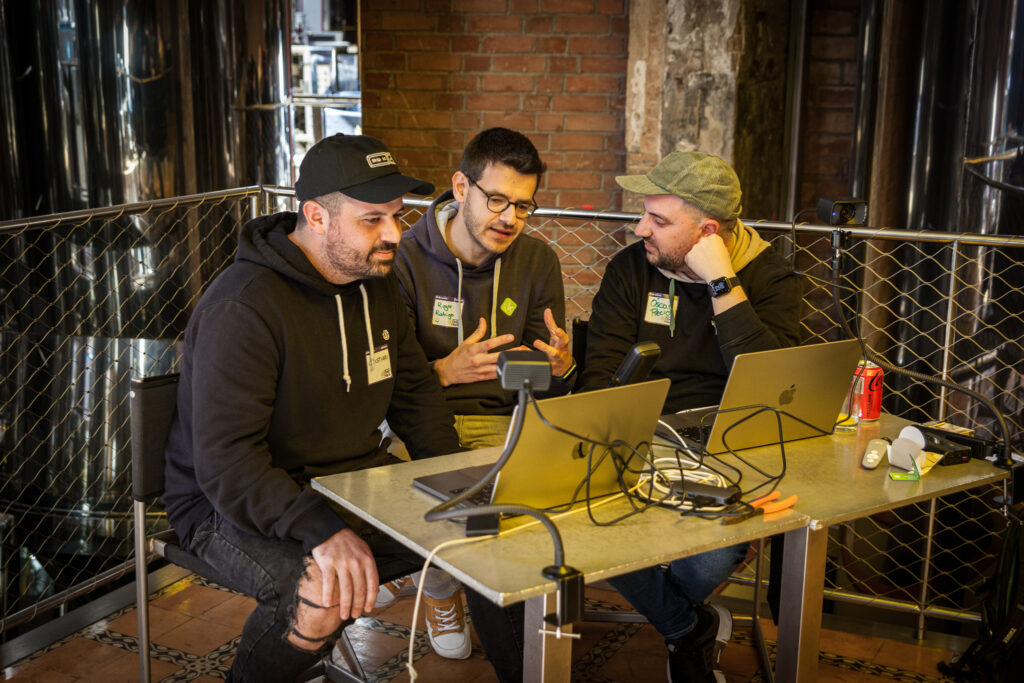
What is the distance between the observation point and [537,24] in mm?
4223

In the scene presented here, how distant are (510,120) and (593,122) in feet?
1.21

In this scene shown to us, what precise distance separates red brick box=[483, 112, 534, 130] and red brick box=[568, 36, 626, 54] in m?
0.34

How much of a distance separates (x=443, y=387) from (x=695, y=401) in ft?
2.00

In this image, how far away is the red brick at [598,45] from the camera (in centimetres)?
417

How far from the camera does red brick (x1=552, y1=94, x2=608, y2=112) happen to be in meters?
4.22

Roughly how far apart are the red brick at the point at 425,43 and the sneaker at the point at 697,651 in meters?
2.95

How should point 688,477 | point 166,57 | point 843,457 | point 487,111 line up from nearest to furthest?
1. point 688,477
2. point 843,457
3. point 166,57
4. point 487,111

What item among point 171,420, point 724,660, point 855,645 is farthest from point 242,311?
point 855,645

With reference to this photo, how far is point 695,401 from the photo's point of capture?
2354 mm

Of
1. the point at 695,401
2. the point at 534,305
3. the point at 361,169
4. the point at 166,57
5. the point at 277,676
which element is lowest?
the point at 277,676

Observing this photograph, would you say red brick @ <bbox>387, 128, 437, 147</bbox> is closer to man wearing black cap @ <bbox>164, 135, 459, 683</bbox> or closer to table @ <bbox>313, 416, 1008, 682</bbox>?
man wearing black cap @ <bbox>164, 135, 459, 683</bbox>

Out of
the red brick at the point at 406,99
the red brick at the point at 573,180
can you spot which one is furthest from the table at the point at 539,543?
the red brick at the point at 406,99

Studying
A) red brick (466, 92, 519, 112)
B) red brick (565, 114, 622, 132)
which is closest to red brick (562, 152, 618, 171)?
red brick (565, 114, 622, 132)

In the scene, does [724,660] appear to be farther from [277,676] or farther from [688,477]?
[277,676]
